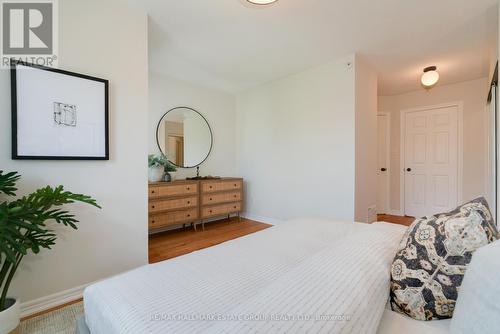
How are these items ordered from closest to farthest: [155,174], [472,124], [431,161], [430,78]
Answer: [430,78] < [155,174] < [472,124] < [431,161]

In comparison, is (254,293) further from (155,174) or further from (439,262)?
(155,174)

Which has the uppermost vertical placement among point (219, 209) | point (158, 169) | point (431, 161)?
point (431, 161)

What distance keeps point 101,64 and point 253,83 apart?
8.29ft

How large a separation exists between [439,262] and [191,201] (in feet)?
10.1

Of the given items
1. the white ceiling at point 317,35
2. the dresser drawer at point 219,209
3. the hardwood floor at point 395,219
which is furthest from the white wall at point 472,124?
the dresser drawer at point 219,209

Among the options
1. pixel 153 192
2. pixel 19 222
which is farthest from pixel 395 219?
pixel 19 222

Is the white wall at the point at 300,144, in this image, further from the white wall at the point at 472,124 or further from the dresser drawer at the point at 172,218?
the white wall at the point at 472,124

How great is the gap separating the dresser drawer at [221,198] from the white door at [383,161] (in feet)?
9.29

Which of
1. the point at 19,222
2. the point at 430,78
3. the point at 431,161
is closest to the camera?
the point at 19,222

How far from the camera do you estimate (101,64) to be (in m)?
1.84

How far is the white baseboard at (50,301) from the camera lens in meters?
1.55

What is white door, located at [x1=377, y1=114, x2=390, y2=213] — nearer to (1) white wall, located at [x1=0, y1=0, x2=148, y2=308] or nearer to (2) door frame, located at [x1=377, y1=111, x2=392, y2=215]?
(2) door frame, located at [x1=377, y1=111, x2=392, y2=215]

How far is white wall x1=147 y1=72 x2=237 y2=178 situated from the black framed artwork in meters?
1.69

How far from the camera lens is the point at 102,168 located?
6.10 ft
